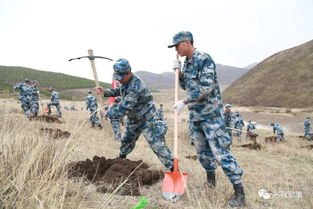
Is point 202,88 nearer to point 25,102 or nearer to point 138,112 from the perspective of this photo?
point 138,112

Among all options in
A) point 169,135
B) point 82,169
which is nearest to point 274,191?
point 82,169

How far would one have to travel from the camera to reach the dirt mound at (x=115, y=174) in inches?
153

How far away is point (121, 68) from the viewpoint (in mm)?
4289

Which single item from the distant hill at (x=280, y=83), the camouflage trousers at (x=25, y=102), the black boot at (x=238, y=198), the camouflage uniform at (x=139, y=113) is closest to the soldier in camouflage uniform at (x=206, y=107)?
the black boot at (x=238, y=198)

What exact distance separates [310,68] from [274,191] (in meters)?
58.0

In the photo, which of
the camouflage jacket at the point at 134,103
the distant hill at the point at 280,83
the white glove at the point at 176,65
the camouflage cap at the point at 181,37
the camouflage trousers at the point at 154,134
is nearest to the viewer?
the camouflage cap at the point at 181,37

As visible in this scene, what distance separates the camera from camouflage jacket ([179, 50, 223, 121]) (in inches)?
146

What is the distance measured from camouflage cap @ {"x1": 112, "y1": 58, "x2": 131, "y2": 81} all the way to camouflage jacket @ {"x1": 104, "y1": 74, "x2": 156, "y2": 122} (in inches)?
7.1

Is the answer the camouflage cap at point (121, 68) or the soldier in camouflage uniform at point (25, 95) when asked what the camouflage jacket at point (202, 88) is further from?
the soldier in camouflage uniform at point (25, 95)

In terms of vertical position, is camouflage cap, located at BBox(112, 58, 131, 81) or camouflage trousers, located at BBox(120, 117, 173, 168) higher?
camouflage cap, located at BBox(112, 58, 131, 81)

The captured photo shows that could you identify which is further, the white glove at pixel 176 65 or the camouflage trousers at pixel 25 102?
A: the camouflage trousers at pixel 25 102

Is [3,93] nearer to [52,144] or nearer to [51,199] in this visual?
[52,144]

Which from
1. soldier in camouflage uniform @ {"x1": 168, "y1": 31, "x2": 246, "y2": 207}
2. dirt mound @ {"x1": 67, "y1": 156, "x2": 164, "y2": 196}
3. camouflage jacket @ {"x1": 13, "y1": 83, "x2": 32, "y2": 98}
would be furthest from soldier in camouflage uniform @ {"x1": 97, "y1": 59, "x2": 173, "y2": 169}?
camouflage jacket @ {"x1": 13, "y1": 83, "x2": 32, "y2": 98}

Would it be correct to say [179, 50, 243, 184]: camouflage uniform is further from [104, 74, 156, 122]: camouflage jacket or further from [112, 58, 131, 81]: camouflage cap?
[112, 58, 131, 81]: camouflage cap
